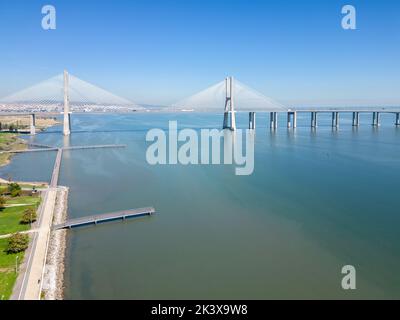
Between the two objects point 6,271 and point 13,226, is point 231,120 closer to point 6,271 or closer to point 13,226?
point 13,226

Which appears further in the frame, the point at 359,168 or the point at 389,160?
the point at 389,160

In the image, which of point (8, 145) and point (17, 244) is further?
point (8, 145)

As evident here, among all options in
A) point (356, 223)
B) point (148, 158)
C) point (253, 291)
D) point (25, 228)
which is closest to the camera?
point (253, 291)

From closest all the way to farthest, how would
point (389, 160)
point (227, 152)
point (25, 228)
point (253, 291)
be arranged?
point (253, 291) < point (25, 228) < point (389, 160) < point (227, 152)

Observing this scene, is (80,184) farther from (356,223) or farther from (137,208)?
(356,223)

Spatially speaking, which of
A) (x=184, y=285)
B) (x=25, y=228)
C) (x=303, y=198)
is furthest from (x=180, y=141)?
(x=184, y=285)

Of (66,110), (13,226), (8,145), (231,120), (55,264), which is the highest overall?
(66,110)

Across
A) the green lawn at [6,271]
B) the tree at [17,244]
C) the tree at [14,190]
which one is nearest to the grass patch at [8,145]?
the tree at [14,190]

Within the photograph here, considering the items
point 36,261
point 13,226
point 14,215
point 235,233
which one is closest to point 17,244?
point 36,261
